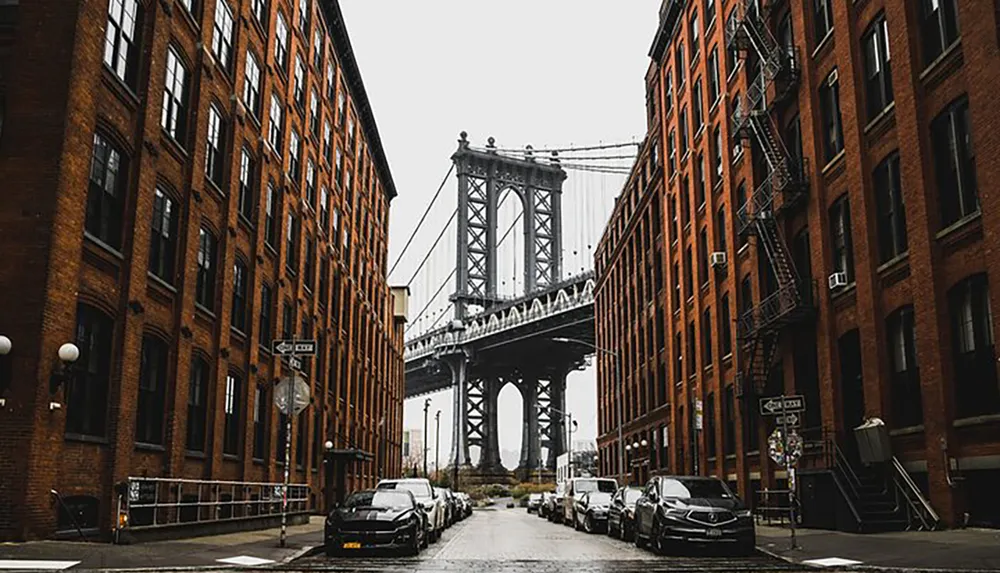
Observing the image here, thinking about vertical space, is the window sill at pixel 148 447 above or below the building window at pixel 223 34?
below

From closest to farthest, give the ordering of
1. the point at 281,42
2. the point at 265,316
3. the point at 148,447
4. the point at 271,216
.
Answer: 1. the point at 148,447
2. the point at 265,316
3. the point at 271,216
4. the point at 281,42

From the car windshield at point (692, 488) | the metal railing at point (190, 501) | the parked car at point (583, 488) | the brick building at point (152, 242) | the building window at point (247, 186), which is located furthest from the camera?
the parked car at point (583, 488)

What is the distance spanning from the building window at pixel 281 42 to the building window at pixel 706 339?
20.4 meters

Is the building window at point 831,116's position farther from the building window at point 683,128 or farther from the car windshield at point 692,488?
the building window at point 683,128

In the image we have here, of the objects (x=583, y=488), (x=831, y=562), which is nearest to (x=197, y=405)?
(x=583, y=488)

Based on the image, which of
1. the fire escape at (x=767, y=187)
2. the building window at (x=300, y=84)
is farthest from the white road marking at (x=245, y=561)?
the building window at (x=300, y=84)

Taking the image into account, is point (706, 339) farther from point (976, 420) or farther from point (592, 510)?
point (976, 420)

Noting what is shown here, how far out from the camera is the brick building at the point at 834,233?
→ 20.4 m

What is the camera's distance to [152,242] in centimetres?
2397

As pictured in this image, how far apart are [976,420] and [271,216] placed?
2512 centimetres

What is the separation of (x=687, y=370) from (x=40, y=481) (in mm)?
32631

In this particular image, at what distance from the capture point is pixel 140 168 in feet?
72.4

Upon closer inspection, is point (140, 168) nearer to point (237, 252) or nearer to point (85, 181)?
point (85, 181)

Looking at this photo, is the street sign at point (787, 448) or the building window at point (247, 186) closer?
the street sign at point (787, 448)
